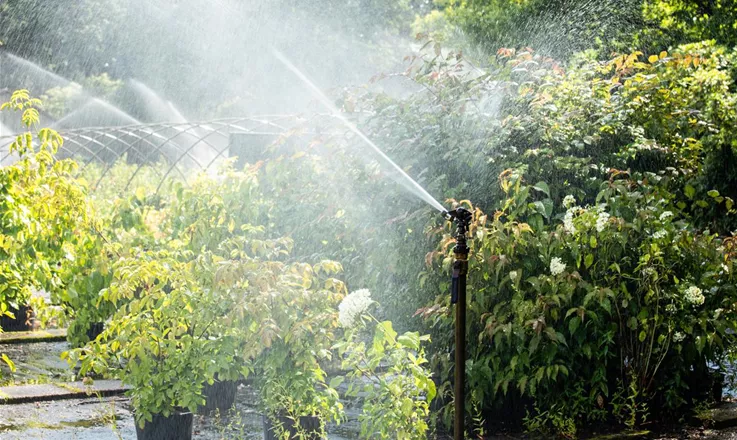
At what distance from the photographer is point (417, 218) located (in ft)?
16.2

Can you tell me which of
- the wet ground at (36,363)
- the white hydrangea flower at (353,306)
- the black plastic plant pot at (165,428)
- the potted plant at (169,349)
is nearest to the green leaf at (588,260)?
the white hydrangea flower at (353,306)

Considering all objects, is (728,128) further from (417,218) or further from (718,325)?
(417,218)

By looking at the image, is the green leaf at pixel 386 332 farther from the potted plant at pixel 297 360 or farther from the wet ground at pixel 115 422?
the wet ground at pixel 115 422

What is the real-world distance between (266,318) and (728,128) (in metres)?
4.83

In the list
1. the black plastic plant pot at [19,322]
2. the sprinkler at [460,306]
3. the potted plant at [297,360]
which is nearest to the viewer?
the sprinkler at [460,306]

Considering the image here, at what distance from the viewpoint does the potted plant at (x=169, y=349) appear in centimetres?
405

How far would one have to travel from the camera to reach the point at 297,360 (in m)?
4.02

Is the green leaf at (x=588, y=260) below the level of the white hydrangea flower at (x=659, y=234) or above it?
below

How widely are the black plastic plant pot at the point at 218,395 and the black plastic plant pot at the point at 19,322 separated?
141 inches

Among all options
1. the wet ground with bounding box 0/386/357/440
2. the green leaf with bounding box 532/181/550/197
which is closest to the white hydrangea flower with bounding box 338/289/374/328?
the wet ground with bounding box 0/386/357/440

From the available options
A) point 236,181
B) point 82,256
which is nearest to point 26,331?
point 82,256

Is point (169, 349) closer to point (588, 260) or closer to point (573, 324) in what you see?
point (573, 324)

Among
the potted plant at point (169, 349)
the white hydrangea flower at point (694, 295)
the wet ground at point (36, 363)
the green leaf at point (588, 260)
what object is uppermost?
the green leaf at point (588, 260)

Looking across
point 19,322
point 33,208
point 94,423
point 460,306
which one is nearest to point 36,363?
point 19,322
